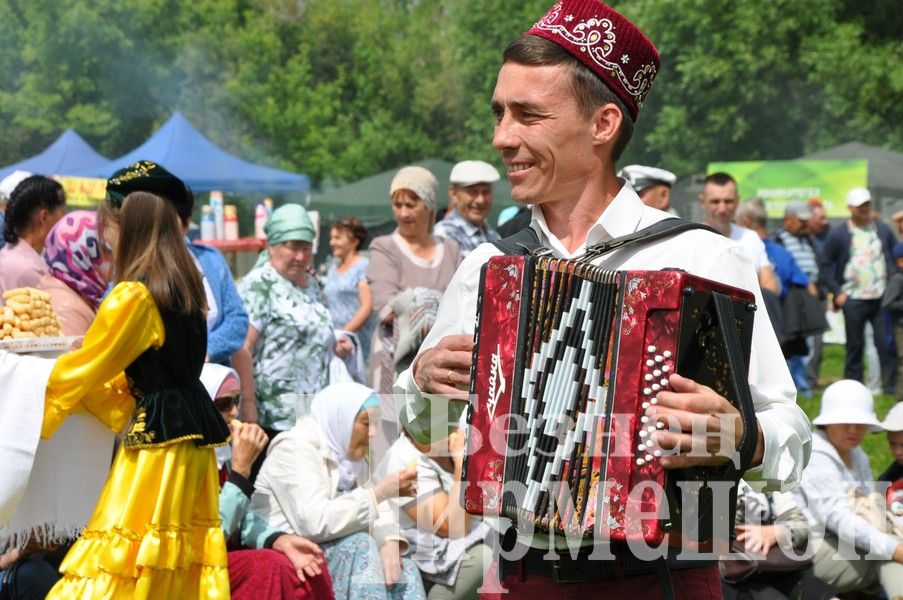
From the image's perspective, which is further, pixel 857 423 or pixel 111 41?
pixel 111 41

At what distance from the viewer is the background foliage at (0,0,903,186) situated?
30.0m

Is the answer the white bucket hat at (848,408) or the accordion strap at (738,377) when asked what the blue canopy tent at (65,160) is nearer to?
the white bucket hat at (848,408)

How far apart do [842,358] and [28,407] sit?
12.7 m

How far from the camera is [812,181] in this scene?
1781 cm

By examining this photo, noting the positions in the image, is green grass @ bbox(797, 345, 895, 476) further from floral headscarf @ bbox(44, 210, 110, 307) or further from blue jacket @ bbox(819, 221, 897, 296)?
floral headscarf @ bbox(44, 210, 110, 307)

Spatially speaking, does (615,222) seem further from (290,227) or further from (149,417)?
(290,227)

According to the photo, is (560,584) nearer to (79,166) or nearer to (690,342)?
(690,342)

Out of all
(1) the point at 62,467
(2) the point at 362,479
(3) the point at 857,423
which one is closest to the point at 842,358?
(3) the point at 857,423

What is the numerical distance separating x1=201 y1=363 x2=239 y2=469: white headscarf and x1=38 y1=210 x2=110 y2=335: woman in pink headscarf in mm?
646

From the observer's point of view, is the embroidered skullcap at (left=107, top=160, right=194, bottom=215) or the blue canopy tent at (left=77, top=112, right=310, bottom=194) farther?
the blue canopy tent at (left=77, top=112, right=310, bottom=194)

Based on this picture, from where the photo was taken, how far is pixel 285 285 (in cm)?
641

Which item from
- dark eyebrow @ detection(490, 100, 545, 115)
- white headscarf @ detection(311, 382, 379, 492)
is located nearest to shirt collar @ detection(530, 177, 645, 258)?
dark eyebrow @ detection(490, 100, 545, 115)

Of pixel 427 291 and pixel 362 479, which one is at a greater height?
pixel 427 291

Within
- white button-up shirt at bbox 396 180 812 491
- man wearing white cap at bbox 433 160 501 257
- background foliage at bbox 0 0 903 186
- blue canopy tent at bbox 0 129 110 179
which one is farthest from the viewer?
background foliage at bbox 0 0 903 186
